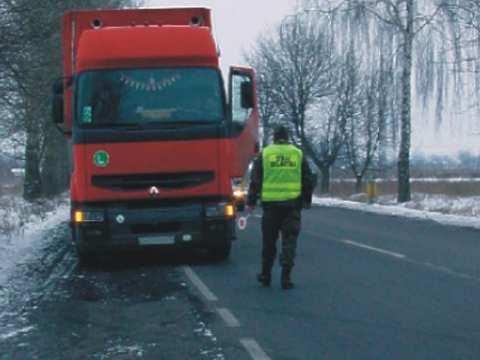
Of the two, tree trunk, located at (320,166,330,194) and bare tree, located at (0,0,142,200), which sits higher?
bare tree, located at (0,0,142,200)

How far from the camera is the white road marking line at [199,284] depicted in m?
10.9

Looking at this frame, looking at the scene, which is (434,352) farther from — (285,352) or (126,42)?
(126,42)

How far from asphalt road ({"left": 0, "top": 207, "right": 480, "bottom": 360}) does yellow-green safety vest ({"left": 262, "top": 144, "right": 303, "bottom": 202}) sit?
1.17 m

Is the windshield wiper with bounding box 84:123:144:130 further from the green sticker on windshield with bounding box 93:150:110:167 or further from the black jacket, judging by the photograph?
the black jacket

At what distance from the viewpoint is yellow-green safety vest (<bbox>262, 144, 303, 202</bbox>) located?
1160 cm

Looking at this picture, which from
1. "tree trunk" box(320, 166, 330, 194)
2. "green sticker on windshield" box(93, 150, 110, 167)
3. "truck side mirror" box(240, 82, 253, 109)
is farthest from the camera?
"tree trunk" box(320, 166, 330, 194)

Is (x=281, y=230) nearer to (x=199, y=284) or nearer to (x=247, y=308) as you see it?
(x=199, y=284)

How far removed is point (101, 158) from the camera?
13.7m

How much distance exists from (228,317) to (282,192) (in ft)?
8.46

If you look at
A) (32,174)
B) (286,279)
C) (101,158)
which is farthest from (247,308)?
(32,174)

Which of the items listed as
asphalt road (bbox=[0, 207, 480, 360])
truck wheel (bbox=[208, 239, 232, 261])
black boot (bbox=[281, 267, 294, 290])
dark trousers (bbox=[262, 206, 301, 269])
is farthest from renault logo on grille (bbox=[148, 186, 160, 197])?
black boot (bbox=[281, 267, 294, 290])

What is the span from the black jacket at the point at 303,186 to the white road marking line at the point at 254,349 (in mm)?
3623

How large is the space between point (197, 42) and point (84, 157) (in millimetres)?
2466

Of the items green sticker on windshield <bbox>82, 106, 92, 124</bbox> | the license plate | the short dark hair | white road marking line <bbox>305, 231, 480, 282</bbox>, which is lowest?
white road marking line <bbox>305, 231, 480, 282</bbox>
